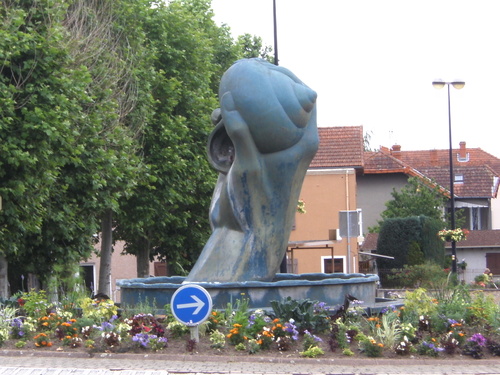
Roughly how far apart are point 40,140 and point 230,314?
9868 mm

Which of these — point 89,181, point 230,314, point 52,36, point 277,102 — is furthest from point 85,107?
point 230,314

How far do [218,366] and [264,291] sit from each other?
3.46m

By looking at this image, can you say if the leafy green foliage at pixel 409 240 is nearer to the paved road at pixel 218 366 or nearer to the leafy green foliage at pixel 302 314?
the leafy green foliage at pixel 302 314

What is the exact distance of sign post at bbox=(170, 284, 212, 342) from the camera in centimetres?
1195

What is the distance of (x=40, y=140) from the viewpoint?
21.6 meters

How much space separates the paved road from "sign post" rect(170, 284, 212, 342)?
62 cm

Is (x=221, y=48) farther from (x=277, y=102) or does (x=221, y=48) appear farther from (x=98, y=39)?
(x=277, y=102)

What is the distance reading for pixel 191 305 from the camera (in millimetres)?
12008

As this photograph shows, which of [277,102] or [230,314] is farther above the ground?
[277,102]

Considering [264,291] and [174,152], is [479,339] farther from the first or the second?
[174,152]

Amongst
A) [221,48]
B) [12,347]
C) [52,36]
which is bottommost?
[12,347]

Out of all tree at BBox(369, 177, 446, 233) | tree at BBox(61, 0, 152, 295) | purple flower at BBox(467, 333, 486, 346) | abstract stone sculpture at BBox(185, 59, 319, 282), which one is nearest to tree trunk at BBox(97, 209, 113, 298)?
tree at BBox(61, 0, 152, 295)

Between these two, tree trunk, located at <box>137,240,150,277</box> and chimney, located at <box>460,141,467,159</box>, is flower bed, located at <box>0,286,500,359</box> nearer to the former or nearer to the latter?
tree trunk, located at <box>137,240,150,277</box>

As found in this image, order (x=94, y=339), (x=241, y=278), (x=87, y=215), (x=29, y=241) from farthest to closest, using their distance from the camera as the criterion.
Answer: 1. (x=87, y=215)
2. (x=29, y=241)
3. (x=241, y=278)
4. (x=94, y=339)
